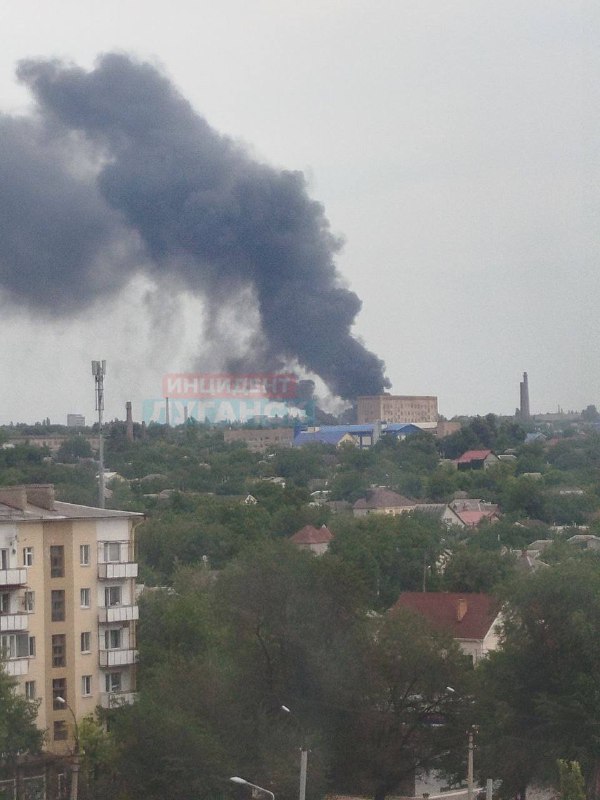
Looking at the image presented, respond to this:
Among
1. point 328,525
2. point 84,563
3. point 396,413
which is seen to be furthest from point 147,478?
point 84,563

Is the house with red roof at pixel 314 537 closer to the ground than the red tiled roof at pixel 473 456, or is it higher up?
closer to the ground

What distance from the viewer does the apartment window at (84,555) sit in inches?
888

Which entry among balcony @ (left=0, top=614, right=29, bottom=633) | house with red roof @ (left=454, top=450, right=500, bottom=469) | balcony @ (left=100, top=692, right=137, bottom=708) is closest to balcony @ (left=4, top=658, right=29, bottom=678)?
balcony @ (left=0, top=614, right=29, bottom=633)

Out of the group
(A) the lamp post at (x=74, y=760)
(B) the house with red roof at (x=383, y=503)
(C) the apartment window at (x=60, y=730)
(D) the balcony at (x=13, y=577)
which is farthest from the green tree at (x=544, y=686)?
(B) the house with red roof at (x=383, y=503)

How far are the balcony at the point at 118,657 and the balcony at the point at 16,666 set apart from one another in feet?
3.92

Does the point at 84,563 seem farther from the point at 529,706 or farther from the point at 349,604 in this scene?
the point at 529,706

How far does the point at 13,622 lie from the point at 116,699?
1.81m

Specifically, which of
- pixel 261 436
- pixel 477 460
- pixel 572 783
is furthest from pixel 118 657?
pixel 261 436

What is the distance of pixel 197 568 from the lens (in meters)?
41.7

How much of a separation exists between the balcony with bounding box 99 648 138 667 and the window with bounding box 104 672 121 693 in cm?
16

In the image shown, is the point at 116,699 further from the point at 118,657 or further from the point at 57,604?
the point at 57,604

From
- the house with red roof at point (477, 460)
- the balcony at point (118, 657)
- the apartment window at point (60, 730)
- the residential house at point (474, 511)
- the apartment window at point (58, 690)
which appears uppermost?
the house with red roof at point (477, 460)

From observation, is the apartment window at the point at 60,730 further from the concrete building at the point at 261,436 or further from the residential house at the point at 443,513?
the concrete building at the point at 261,436

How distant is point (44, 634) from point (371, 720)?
166 inches
